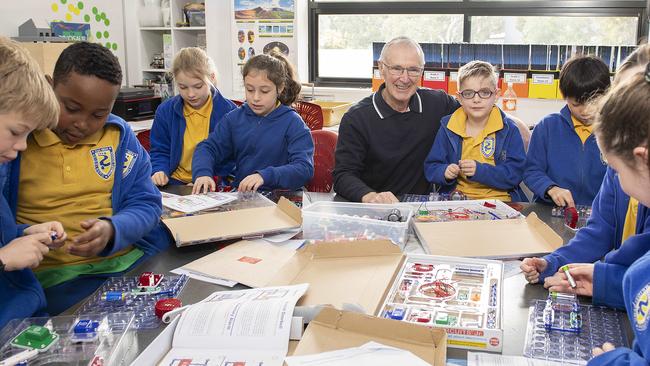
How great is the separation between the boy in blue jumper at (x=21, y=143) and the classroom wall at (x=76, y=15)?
3293 millimetres

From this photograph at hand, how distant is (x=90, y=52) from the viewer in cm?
153

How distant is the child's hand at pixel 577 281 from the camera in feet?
3.92

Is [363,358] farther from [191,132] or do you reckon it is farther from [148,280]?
[191,132]

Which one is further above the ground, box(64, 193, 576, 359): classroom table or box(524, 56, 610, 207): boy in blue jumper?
box(524, 56, 610, 207): boy in blue jumper

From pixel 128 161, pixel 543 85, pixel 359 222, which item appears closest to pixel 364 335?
pixel 359 222

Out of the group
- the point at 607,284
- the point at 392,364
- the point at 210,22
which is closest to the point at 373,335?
the point at 392,364

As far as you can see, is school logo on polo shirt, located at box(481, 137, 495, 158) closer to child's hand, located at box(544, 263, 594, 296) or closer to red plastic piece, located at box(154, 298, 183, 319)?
child's hand, located at box(544, 263, 594, 296)

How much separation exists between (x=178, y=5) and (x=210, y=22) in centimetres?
36

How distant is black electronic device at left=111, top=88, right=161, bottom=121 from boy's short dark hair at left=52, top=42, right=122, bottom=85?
2927 mm

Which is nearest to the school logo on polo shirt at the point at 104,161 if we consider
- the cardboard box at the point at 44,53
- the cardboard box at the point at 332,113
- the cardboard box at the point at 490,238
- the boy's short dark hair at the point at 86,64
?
the boy's short dark hair at the point at 86,64

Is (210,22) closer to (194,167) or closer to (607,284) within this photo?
(194,167)

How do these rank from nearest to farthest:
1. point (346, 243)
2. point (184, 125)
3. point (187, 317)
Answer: point (187, 317)
point (346, 243)
point (184, 125)

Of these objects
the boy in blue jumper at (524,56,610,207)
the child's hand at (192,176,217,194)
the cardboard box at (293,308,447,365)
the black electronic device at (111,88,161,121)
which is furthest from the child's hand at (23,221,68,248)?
the black electronic device at (111,88,161,121)

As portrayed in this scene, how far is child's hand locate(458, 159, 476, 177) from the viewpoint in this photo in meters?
2.13
